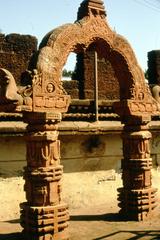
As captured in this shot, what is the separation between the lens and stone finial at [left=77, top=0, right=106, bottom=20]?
620 cm

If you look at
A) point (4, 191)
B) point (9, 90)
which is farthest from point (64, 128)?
point (9, 90)

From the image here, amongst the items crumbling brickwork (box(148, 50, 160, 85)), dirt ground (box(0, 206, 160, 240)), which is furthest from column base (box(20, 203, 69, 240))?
crumbling brickwork (box(148, 50, 160, 85))

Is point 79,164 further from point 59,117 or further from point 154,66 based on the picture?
point 154,66

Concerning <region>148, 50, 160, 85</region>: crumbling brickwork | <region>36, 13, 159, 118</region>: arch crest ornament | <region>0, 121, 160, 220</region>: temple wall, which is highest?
<region>148, 50, 160, 85</region>: crumbling brickwork

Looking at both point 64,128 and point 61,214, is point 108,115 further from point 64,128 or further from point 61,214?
point 61,214

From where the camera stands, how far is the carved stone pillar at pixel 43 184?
539 centimetres

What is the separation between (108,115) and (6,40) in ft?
8.51

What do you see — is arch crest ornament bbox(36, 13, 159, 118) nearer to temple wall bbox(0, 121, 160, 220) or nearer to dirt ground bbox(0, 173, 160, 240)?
temple wall bbox(0, 121, 160, 220)

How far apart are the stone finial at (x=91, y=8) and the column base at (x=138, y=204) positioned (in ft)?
9.69

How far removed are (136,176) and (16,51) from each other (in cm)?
339

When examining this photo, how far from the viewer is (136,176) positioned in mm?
6770

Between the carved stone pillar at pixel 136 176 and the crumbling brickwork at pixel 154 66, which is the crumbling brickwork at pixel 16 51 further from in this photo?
the crumbling brickwork at pixel 154 66

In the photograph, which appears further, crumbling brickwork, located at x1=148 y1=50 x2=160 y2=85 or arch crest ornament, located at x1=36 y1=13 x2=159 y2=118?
crumbling brickwork, located at x1=148 y1=50 x2=160 y2=85

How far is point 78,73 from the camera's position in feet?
29.1
